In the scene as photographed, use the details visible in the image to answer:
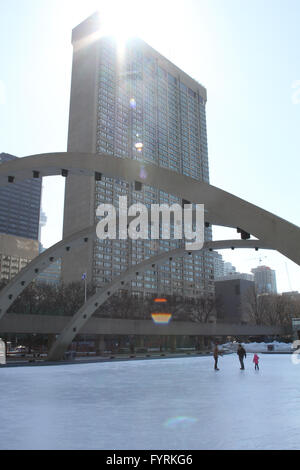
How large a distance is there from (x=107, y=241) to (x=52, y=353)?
10364 centimetres

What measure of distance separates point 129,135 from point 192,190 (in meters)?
153

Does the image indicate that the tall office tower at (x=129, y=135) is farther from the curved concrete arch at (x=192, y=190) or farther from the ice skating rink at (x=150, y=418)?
the ice skating rink at (x=150, y=418)

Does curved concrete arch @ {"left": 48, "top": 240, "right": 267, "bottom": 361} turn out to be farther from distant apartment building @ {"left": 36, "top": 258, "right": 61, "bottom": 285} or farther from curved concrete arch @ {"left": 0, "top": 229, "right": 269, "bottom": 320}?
distant apartment building @ {"left": 36, "top": 258, "right": 61, "bottom": 285}

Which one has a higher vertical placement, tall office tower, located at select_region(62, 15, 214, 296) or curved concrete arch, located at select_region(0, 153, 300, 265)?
tall office tower, located at select_region(62, 15, 214, 296)

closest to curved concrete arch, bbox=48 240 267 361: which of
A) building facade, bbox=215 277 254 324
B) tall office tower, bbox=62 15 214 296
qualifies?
tall office tower, bbox=62 15 214 296

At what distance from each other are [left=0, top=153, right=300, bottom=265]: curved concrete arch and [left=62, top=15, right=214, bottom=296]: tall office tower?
111993 mm

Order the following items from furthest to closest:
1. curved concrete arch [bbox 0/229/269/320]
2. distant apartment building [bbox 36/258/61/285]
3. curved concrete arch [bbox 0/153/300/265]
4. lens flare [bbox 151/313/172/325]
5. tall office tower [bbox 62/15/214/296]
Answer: distant apartment building [bbox 36/258/61/285] < tall office tower [bbox 62/15/214/296] < lens flare [bbox 151/313/172/325] < curved concrete arch [bbox 0/229/269/320] < curved concrete arch [bbox 0/153/300/265]

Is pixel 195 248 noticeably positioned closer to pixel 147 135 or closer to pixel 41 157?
pixel 41 157

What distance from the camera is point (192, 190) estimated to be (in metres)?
11.0

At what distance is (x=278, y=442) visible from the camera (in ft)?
20.4

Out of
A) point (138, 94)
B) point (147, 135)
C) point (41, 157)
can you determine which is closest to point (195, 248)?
point (41, 157)

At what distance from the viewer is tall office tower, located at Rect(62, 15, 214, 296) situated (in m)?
133

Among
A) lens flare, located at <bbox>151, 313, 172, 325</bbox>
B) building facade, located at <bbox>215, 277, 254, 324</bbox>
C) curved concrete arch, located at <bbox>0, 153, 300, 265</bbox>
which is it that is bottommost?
lens flare, located at <bbox>151, 313, 172, 325</bbox>

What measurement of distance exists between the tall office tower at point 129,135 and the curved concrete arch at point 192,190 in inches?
4409
